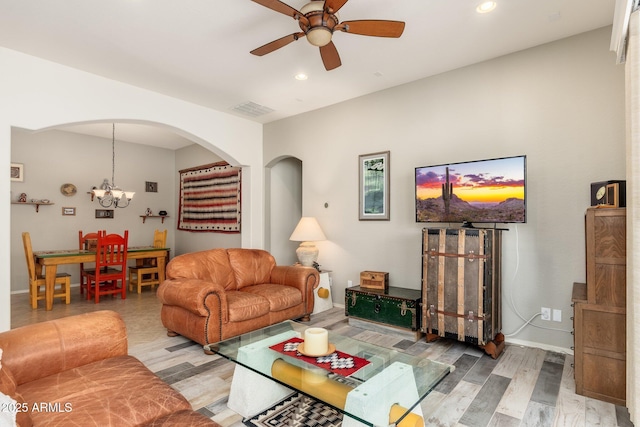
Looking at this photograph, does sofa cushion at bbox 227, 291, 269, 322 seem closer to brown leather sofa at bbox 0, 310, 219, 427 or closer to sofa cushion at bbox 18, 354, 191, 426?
brown leather sofa at bbox 0, 310, 219, 427

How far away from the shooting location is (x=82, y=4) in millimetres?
2582

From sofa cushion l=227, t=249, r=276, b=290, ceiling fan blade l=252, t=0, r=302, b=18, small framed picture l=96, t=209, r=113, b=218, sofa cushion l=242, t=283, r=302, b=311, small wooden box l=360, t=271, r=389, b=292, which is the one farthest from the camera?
small framed picture l=96, t=209, r=113, b=218

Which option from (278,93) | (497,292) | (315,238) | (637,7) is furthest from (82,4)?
(497,292)

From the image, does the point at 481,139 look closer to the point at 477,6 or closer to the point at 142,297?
the point at 477,6

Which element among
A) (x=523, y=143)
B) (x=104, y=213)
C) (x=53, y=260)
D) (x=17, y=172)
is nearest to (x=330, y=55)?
(x=523, y=143)

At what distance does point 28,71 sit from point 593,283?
514 centimetres

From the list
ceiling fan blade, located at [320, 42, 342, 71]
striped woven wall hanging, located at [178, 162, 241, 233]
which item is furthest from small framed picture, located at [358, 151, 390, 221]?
striped woven wall hanging, located at [178, 162, 241, 233]

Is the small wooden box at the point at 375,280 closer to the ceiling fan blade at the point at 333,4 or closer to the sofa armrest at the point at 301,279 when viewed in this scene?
the sofa armrest at the point at 301,279

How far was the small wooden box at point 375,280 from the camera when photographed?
152 inches

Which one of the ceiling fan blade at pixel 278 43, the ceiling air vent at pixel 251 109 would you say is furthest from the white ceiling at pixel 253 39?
the ceiling air vent at pixel 251 109

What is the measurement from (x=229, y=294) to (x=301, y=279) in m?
0.85

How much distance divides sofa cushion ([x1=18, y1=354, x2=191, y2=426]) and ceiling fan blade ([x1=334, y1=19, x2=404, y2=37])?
2.39 m

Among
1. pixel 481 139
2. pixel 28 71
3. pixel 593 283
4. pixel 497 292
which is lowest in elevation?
pixel 497 292

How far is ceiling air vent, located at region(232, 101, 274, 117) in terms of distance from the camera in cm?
477
